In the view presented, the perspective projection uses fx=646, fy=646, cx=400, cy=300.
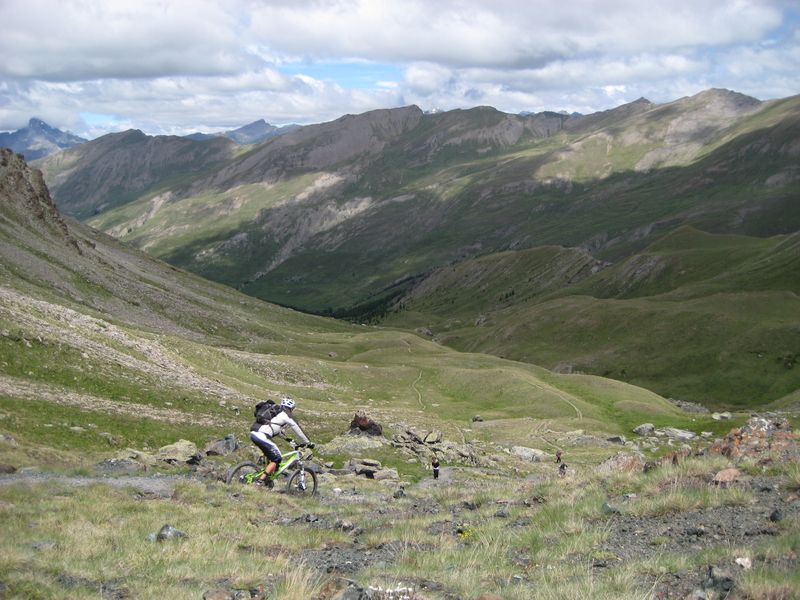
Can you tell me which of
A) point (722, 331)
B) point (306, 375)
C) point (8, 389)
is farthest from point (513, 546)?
point (722, 331)

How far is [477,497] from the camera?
2297 centimetres

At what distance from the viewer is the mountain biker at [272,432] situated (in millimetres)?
23234

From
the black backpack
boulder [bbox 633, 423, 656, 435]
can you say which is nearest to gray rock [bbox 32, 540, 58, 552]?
the black backpack

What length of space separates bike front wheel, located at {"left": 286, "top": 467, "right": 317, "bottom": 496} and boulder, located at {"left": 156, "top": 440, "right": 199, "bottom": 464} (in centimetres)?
850

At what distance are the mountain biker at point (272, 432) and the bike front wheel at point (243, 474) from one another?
1.59 feet

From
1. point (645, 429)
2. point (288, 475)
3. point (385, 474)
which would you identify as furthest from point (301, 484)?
point (645, 429)

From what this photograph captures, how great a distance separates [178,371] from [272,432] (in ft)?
101

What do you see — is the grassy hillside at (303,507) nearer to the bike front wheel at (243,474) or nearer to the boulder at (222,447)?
the bike front wheel at (243,474)

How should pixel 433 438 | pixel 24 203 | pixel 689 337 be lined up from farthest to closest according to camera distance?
1. pixel 689 337
2. pixel 24 203
3. pixel 433 438

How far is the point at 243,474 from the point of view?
82.0 feet

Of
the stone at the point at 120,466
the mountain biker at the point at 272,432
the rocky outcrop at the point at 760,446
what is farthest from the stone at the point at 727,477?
the stone at the point at 120,466

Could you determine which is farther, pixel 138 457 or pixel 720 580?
pixel 138 457

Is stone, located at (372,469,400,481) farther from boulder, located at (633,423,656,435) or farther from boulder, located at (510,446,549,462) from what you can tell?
boulder, located at (633,423,656,435)

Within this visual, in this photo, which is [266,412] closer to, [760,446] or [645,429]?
[760,446]
